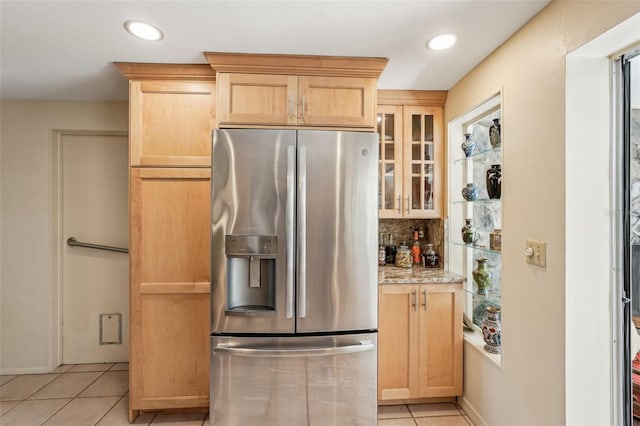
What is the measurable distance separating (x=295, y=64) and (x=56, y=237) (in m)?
2.44

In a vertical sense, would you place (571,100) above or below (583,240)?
above

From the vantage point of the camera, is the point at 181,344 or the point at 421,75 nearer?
the point at 181,344

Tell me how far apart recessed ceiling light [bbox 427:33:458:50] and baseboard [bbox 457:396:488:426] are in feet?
7.08

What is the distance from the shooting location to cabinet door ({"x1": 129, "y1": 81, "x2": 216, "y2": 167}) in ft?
6.47

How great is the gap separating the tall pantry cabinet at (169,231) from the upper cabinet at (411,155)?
4.22 feet

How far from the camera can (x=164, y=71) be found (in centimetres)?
197

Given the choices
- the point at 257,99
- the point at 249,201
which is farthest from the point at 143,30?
the point at 249,201

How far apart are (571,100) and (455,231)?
1.24 metres

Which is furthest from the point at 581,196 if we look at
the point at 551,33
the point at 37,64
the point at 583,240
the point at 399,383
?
the point at 37,64

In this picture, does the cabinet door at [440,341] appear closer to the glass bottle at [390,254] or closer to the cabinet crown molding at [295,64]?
the glass bottle at [390,254]

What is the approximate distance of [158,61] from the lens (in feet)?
6.32

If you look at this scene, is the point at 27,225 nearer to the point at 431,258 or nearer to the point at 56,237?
the point at 56,237

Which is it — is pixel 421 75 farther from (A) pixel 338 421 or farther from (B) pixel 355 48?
(A) pixel 338 421

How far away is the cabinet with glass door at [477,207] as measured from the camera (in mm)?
1929
